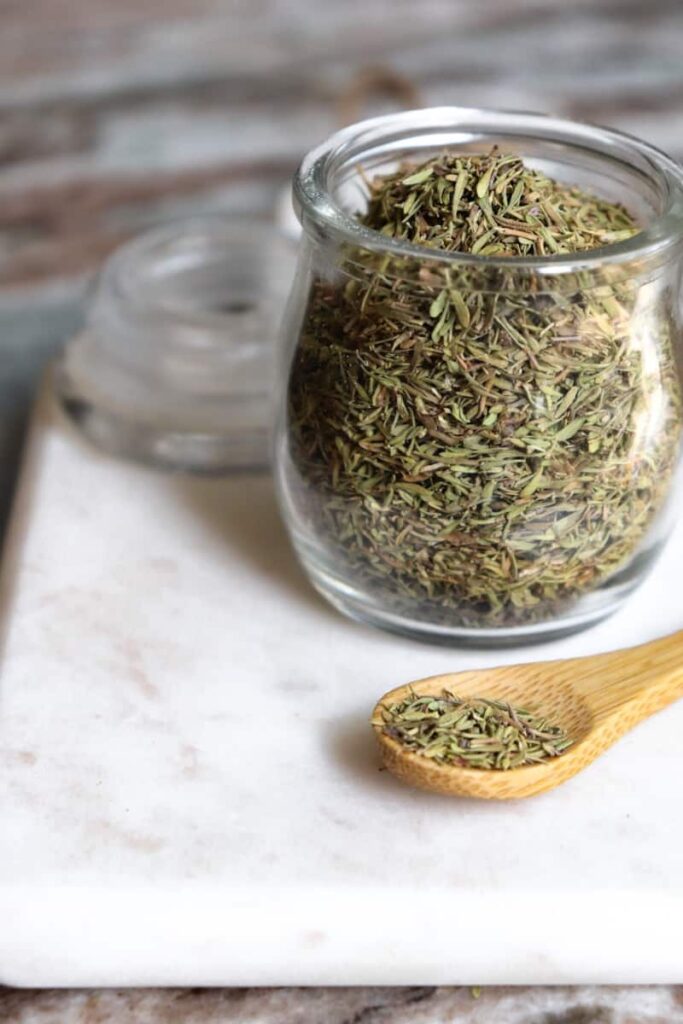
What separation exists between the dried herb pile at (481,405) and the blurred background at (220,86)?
1.08m

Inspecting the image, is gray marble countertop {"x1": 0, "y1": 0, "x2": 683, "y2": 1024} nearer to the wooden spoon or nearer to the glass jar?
the glass jar

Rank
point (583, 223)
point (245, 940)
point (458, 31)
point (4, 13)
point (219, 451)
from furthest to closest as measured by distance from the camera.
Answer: point (458, 31), point (4, 13), point (219, 451), point (583, 223), point (245, 940)

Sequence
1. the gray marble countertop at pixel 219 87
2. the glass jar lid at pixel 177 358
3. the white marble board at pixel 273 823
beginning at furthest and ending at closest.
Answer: the gray marble countertop at pixel 219 87, the glass jar lid at pixel 177 358, the white marble board at pixel 273 823

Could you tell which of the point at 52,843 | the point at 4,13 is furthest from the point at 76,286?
the point at 52,843

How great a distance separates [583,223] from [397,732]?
12.5 inches

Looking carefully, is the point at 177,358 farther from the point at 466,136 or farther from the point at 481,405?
the point at 481,405

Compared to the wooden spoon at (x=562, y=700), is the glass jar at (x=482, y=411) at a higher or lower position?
higher

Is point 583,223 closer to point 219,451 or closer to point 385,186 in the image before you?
point 385,186

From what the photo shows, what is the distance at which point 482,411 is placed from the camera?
721 mm

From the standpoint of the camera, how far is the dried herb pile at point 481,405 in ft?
2.35

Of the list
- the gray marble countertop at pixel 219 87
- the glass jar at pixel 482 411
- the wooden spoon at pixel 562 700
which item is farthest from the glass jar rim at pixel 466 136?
the gray marble countertop at pixel 219 87

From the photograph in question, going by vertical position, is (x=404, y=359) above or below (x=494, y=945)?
above

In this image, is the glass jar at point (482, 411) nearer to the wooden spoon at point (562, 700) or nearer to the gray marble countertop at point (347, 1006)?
the wooden spoon at point (562, 700)

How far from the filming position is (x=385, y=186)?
0.80 m
